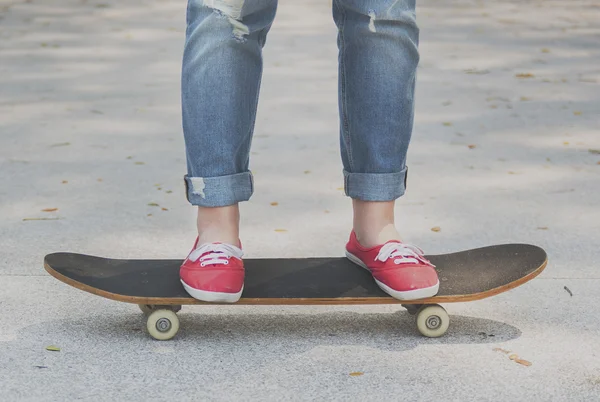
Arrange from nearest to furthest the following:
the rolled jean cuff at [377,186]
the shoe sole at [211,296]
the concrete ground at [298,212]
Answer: the concrete ground at [298,212] → the shoe sole at [211,296] → the rolled jean cuff at [377,186]

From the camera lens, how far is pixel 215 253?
228 cm

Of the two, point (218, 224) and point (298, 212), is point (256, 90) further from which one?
point (298, 212)

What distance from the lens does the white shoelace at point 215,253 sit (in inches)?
89.0

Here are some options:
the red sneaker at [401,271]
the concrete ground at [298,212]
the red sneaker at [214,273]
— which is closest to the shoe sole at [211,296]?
the red sneaker at [214,273]

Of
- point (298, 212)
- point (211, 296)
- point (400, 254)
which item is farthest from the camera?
point (298, 212)

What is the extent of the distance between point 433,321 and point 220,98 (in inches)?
27.3

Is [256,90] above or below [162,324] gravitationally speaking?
above

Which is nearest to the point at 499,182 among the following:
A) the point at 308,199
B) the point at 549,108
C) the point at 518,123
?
the point at 308,199

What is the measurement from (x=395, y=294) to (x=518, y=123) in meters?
2.77

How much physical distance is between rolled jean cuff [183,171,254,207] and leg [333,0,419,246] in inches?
11.3

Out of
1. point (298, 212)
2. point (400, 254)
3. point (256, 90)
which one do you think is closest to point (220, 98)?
point (256, 90)

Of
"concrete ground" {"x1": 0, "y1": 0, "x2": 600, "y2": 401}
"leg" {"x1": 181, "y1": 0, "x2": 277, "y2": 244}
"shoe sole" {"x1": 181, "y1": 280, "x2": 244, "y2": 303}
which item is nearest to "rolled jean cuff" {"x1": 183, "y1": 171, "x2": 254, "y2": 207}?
"leg" {"x1": 181, "y1": 0, "x2": 277, "y2": 244}

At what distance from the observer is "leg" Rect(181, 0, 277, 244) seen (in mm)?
2229

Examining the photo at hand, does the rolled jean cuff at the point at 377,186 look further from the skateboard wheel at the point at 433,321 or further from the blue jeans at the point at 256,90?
the skateboard wheel at the point at 433,321
